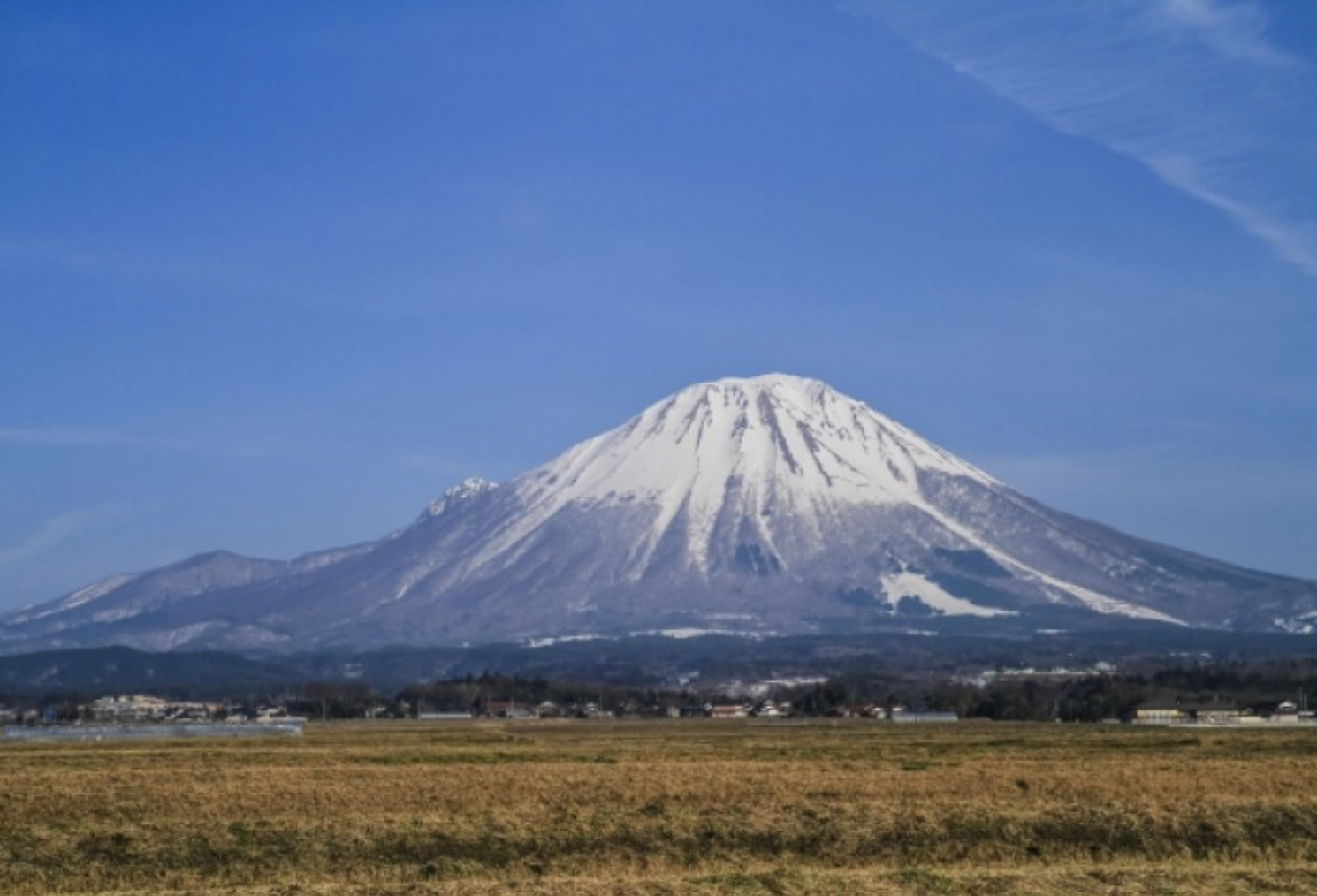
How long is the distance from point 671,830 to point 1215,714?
6292 centimetres

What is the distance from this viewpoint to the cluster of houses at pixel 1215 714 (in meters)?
76.4

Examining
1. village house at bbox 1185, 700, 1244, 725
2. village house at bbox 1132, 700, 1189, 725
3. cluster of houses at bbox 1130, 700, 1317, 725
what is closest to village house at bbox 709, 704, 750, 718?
village house at bbox 1132, 700, 1189, 725

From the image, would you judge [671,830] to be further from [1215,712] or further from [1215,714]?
[1215,712]

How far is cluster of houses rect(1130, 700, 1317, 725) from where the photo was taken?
7644cm

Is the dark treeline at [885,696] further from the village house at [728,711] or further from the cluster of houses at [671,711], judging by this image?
the village house at [728,711]

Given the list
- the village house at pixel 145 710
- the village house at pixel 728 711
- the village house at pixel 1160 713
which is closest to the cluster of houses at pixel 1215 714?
the village house at pixel 1160 713

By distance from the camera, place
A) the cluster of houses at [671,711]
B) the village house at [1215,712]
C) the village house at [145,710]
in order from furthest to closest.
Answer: the village house at [145,710], the cluster of houses at [671,711], the village house at [1215,712]

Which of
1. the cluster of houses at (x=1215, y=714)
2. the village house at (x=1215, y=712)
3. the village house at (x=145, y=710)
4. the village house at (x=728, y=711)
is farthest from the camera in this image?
the village house at (x=145, y=710)

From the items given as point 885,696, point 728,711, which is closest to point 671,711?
point 728,711

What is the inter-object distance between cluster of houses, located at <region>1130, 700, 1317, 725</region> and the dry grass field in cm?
4257

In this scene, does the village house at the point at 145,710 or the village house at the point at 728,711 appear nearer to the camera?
the village house at the point at 728,711

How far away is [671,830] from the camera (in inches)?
899

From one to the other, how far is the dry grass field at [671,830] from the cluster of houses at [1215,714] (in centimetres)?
4257

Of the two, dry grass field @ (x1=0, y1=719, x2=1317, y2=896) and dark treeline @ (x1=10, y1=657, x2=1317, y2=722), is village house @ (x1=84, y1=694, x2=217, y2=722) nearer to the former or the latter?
dark treeline @ (x1=10, y1=657, x2=1317, y2=722)
